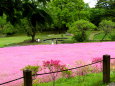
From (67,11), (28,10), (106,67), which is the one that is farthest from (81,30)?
(28,10)

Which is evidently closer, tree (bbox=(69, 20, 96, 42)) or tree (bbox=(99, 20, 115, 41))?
tree (bbox=(69, 20, 96, 42))

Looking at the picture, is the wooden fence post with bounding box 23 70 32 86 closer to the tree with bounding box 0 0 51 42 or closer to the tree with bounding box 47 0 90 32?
the tree with bounding box 0 0 51 42

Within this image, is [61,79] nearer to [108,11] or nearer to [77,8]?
[77,8]

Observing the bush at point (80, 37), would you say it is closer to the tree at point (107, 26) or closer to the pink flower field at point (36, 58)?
the tree at point (107, 26)

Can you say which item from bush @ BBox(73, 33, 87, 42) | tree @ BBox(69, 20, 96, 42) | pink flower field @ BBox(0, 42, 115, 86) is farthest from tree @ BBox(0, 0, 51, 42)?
bush @ BBox(73, 33, 87, 42)

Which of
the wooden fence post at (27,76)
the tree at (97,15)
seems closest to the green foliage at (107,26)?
the tree at (97,15)

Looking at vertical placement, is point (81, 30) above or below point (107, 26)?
below

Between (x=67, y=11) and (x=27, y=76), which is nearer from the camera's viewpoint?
(x=27, y=76)

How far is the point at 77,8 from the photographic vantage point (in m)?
41.7

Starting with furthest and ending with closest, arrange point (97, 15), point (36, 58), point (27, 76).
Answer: point (97, 15)
point (36, 58)
point (27, 76)

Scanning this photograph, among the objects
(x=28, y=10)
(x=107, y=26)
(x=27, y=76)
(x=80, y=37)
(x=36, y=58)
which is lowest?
(x=36, y=58)

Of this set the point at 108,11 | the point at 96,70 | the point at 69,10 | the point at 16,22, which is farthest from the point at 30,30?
the point at 16,22

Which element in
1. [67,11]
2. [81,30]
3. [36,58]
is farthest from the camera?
[67,11]

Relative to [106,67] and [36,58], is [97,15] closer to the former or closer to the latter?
[36,58]
